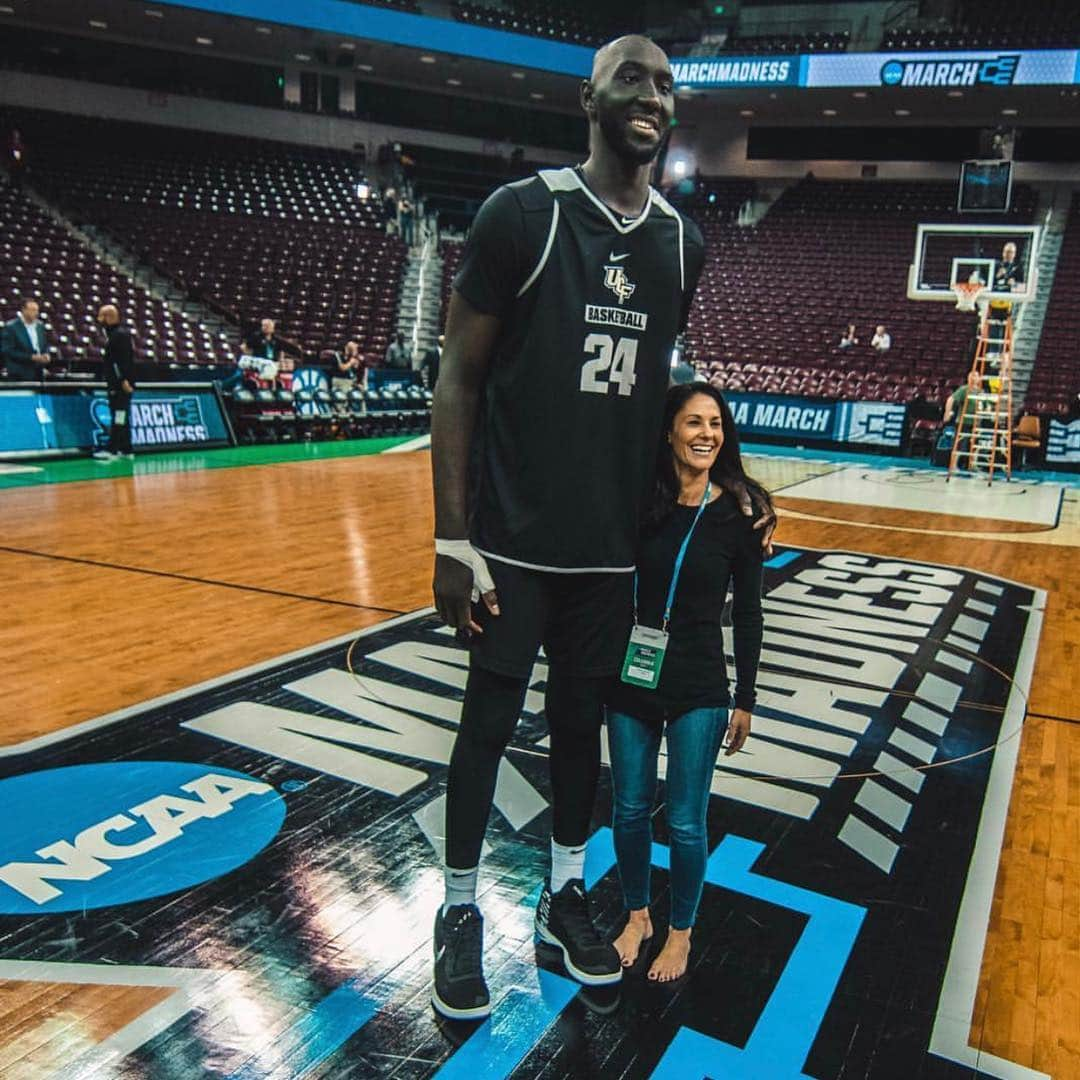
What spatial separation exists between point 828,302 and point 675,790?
20.8 m

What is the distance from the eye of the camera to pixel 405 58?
886 inches

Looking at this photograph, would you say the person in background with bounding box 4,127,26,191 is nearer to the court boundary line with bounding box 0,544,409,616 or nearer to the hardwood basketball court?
the hardwood basketball court

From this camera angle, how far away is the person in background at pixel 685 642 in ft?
7.10

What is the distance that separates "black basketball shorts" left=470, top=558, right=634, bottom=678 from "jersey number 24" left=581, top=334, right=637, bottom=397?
1.26 feet

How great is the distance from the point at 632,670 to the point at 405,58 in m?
23.5

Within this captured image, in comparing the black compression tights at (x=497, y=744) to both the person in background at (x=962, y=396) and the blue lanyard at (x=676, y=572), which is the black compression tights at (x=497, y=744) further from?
the person in background at (x=962, y=396)

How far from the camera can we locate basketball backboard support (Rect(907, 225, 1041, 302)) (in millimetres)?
14133

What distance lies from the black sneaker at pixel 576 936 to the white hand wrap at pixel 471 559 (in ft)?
2.58

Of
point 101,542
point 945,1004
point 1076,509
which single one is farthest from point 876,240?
point 945,1004

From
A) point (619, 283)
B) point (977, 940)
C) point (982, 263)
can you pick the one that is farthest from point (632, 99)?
point (982, 263)

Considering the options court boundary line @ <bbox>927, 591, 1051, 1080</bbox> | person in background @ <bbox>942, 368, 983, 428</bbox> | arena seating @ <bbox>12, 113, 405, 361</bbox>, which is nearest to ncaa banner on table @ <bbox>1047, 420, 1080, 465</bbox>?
person in background @ <bbox>942, 368, 983, 428</bbox>

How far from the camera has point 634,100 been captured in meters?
1.92

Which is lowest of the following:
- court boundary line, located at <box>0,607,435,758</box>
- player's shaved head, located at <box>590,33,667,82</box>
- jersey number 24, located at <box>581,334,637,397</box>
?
court boundary line, located at <box>0,607,435,758</box>

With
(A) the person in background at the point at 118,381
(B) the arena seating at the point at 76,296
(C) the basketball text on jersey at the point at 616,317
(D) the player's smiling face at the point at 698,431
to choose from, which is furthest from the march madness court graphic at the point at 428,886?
(B) the arena seating at the point at 76,296
